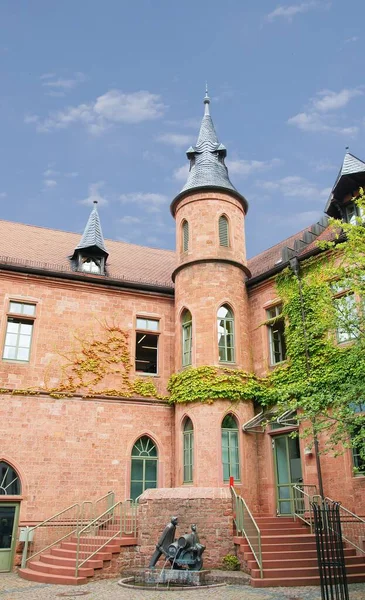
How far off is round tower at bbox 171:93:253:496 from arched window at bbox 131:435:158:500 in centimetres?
99

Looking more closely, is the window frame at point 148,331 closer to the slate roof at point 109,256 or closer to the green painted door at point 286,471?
the slate roof at point 109,256

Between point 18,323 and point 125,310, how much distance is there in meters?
3.67

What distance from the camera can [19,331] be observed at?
57.9ft

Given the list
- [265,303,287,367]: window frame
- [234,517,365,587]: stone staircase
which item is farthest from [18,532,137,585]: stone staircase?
[265,303,287,367]: window frame


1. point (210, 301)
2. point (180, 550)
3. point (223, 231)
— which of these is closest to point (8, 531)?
point (180, 550)

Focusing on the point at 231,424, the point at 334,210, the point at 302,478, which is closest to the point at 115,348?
the point at 231,424

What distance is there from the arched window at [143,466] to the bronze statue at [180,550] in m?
5.44

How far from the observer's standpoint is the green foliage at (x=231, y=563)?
12.4 metres

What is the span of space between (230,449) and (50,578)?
652 centimetres

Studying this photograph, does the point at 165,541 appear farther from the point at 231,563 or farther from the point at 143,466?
the point at 143,466

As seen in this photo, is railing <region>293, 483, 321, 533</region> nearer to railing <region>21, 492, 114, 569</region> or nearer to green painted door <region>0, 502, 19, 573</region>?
railing <region>21, 492, 114, 569</region>

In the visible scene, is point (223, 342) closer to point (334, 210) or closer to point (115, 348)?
point (115, 348)

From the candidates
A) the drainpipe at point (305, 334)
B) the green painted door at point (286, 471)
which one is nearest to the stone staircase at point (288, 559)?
the drainpipe at point (305, 334)

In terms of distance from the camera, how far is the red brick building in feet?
53.9
